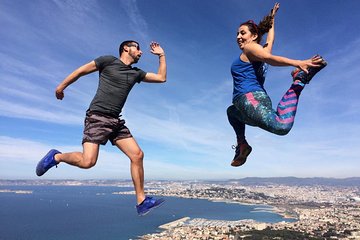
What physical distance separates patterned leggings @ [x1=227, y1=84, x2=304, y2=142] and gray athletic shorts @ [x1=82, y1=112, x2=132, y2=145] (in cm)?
177

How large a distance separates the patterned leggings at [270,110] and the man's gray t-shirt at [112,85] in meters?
1.61

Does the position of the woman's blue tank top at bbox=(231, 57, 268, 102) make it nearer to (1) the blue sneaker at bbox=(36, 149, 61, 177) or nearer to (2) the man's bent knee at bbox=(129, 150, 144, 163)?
(2) the man's bent knee at bbox=(129, 150, 144, 163)

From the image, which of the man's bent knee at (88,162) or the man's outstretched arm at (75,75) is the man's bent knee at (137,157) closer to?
the man's bent knee at (88,162)

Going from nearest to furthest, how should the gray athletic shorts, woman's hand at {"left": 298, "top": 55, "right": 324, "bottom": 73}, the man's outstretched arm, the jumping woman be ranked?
1. woman's hand at {"left": 298, "top": 55, "right": 324, "bottom": 73}
2. the jumping woman
3. the gray athletic shorts
4. the man's outstretched arm

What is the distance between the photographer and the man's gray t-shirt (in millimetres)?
4375

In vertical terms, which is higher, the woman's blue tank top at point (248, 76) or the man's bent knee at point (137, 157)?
the woman's blue tank top at point (248, 76)

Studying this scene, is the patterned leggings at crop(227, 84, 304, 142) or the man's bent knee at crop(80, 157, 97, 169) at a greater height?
the patterned leggings at crop(227, 84, 304, 142)

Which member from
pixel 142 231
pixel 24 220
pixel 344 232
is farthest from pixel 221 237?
pixel 24 220

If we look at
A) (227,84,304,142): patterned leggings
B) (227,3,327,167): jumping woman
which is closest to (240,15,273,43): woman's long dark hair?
(227,3,327,167): jumping woman

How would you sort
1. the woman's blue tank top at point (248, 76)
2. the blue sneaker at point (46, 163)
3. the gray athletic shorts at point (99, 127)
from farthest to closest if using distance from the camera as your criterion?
the blue sneaker at point (46, 163)
the gray athletic shorts at point (99, 127)
the woman's blue tank top at point (248, 76)

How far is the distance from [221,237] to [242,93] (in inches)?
2247

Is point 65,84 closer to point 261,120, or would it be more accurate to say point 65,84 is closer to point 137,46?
point 137,46

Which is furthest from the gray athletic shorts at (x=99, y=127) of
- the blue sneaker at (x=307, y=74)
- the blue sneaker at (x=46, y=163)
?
the blue sneaker at (x=307, y=74)

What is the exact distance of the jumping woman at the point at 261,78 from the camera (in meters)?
3.65
